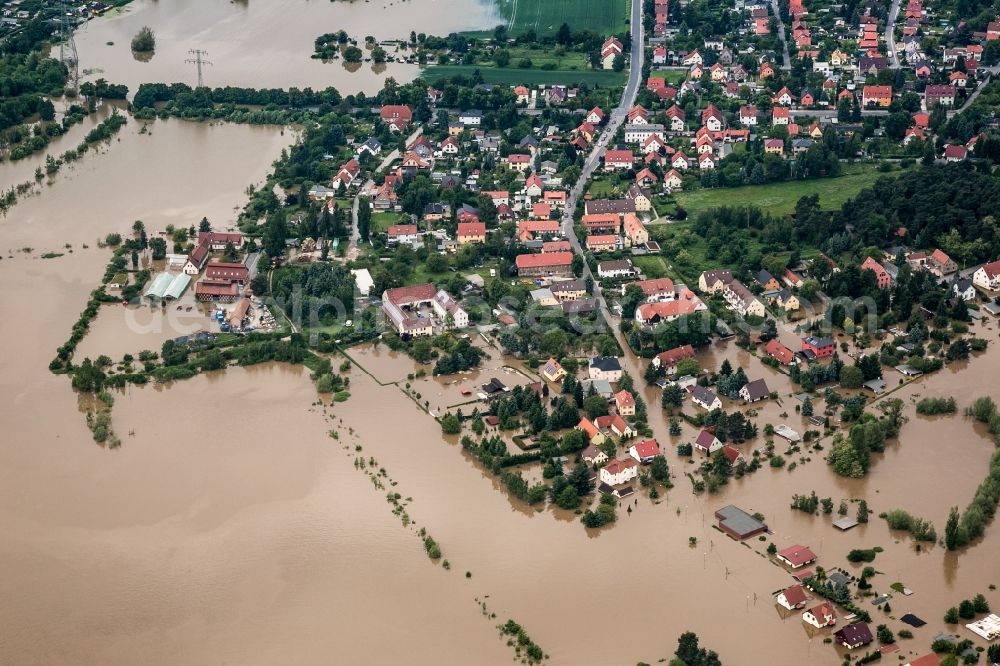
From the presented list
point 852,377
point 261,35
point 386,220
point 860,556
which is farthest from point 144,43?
point 860,556

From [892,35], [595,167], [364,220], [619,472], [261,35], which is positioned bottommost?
[619,472]

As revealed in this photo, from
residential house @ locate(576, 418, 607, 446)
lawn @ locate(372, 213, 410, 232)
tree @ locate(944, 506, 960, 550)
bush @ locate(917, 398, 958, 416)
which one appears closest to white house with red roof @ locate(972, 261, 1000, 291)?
bush @ locate(917, 398, 958, 416)

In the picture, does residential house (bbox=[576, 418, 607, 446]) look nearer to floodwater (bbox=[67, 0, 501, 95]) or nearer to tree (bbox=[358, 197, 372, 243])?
tree (bbox=[358, 197, 372, 243])

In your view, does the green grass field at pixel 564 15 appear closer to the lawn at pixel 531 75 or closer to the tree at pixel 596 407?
the lawn at pixel 531 75

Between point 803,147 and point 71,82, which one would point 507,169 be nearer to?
point 803,147

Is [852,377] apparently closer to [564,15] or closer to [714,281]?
[714,281]

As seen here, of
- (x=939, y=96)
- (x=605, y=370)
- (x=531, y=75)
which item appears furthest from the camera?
(x=531, y=75)
